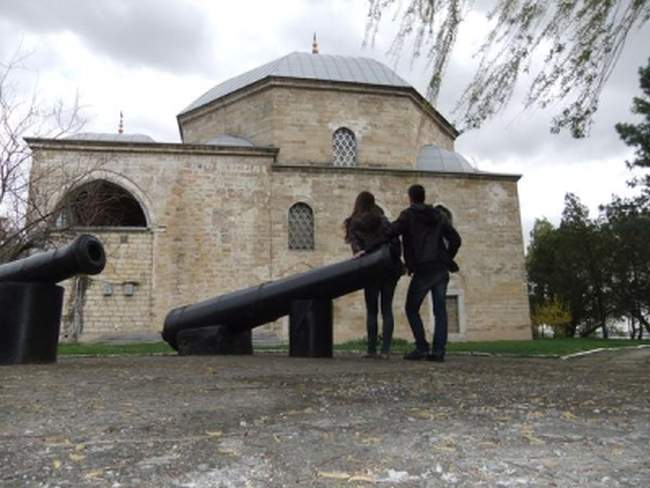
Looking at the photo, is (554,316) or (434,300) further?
(554,316)

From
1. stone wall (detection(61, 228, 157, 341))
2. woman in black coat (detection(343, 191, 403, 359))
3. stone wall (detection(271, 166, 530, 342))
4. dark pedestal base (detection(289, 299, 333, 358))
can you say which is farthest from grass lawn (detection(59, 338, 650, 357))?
stone wall (detection(271, 166, 530, 342))

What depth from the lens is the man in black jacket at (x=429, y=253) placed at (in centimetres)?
572

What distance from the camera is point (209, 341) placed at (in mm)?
6547

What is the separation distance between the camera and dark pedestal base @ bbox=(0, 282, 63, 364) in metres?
5.33

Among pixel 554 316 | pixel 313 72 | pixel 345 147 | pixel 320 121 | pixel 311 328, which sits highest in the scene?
pixel 313 72

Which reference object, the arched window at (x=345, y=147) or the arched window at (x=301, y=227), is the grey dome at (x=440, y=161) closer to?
the arched window at (x=345, y=147)

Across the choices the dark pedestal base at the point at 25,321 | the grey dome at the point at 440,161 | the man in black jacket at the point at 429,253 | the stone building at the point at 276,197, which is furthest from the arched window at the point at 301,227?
the dark pedestal base at the point at 25,321

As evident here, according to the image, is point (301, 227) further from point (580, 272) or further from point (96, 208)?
point (580, 272)

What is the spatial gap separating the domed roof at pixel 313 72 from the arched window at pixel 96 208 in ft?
14.6

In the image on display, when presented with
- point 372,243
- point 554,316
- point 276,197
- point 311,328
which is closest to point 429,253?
point 372,243

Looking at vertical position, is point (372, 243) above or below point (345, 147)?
below

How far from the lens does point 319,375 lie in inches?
167

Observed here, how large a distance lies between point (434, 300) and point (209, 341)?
8.74 feet

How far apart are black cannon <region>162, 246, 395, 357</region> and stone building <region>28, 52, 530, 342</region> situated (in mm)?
10423
